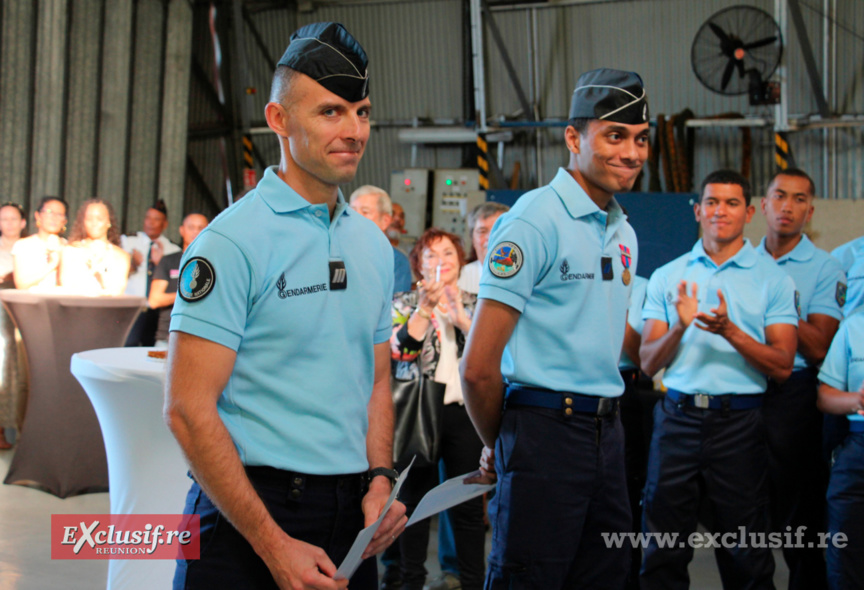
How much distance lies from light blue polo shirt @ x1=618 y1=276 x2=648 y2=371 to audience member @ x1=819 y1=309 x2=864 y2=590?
777 mm

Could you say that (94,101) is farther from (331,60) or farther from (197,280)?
(197,280)

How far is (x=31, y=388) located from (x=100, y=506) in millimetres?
823

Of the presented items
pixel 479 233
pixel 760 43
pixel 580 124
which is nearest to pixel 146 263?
pixel 479 233

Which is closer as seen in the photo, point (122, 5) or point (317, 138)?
point (317, 138)

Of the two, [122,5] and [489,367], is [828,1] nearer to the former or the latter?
[122,5]

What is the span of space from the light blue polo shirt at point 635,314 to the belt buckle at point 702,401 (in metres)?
0.54

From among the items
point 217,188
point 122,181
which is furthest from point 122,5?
point 217,188

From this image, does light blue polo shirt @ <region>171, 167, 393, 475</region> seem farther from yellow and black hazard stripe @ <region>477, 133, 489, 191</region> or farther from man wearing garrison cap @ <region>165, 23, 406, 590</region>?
yellow and black hazard stripe @ <region>477, 133, 489, 191</region>

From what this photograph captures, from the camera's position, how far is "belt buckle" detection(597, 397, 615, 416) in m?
1.88

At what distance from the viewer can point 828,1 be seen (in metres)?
8.42

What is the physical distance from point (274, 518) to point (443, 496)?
0.38m

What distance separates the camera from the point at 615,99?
76.7 inches

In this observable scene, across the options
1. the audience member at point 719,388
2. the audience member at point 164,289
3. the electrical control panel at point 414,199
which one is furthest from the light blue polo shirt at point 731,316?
the electrical control panel at point 414,199

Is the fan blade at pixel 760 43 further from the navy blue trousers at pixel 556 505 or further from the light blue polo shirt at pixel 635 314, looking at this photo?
the navy blue trousers at pixel 556 505
